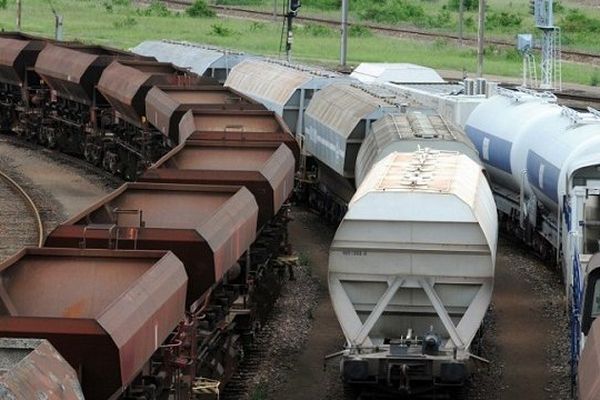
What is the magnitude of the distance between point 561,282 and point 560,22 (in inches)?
2793

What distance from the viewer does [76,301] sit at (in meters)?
13.3

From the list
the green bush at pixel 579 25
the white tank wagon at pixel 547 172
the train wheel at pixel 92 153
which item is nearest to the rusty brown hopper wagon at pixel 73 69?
the train wheel at pixel 92 153

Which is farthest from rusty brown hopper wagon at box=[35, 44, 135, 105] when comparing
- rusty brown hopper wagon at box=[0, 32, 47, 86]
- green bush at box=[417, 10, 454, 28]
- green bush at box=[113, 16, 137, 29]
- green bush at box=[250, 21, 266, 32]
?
green bush at box=[417, 10, 454, 28]

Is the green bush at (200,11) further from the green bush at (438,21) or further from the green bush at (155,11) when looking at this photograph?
the green bush at (438,21)

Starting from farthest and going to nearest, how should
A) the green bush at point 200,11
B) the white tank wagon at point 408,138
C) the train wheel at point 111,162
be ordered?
the green bush at point 200,11 → the train wheel at point 111,162 → the white tank wagon at point 408,138

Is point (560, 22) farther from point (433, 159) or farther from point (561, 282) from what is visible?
point (433, 159)

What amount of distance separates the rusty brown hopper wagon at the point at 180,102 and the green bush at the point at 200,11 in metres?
72.0

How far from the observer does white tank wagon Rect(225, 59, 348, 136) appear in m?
36.4

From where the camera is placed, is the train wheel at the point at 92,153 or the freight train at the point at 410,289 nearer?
the freight train at the point at 410,289

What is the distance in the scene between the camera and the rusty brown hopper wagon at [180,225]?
1458 centimetres

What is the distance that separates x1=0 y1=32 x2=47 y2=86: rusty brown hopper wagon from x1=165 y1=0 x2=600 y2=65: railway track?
42.5m

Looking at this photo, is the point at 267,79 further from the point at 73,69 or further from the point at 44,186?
the point at 44,186

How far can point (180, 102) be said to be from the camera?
30.2 meters

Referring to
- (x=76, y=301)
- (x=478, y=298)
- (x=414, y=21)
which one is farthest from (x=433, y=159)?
(x=414, y=21)
